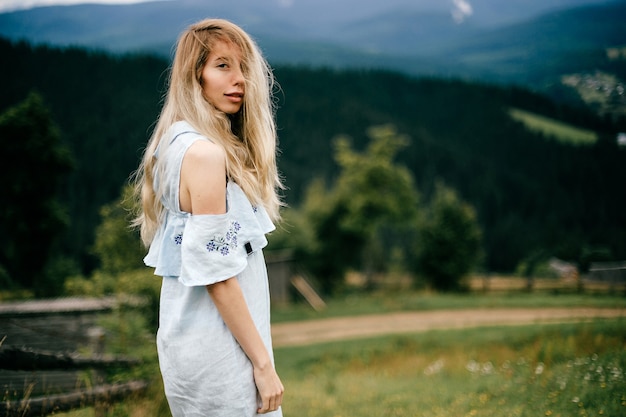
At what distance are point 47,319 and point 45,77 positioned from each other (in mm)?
6891

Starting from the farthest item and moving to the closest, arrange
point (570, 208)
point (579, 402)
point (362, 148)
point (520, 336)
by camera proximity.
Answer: point (362, 148) < point (570, 208) < point (520, 336) < point (579, 402)

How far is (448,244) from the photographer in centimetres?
2361

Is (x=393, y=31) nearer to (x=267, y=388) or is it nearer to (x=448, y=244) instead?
(x=448, y=244)

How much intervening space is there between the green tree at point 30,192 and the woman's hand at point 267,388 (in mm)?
8205

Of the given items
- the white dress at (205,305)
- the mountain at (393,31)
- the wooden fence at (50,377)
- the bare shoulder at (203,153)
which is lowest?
the wooden fence at (50,377)

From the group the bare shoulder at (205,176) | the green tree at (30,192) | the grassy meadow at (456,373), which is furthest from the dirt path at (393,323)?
the bare shoulder at (205,176)

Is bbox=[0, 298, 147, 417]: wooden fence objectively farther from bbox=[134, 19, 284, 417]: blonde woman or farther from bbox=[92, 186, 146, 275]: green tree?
bbox=[92, 186, 146, 275]: green tree

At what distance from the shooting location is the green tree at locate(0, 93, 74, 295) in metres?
8.88

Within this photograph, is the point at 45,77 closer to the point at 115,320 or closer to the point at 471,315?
the point at 115,320

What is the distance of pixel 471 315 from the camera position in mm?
15812

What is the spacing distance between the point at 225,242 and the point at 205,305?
229 mm

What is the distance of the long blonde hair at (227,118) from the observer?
162 centimetres

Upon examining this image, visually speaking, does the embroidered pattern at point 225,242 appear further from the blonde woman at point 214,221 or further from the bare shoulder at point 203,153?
the bare shoulder at point 203,153

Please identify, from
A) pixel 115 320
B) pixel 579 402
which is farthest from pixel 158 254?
pixel 115 320
